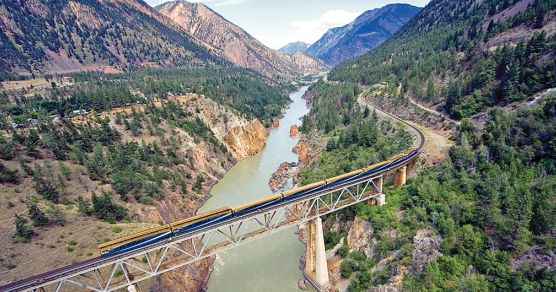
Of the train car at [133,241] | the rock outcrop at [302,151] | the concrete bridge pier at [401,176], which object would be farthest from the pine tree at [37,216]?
the rock outcrop at [302,151]

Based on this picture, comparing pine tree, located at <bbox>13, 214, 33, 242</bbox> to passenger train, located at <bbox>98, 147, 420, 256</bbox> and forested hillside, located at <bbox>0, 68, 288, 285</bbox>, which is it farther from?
passenger train, located at <bbox>98, 147, 420, 256</bbox>

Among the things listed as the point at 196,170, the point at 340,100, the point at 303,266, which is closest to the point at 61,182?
the point at 196,170

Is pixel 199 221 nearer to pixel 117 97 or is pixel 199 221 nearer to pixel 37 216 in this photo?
pixel 37 216

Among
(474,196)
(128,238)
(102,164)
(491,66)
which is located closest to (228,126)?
(102,164)

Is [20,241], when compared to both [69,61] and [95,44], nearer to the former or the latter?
[69,61]

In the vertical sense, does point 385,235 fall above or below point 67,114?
below

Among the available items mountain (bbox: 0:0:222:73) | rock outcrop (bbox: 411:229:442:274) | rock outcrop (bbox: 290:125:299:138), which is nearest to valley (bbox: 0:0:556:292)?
rock outcrop (bbox: 411:229:442:274)
